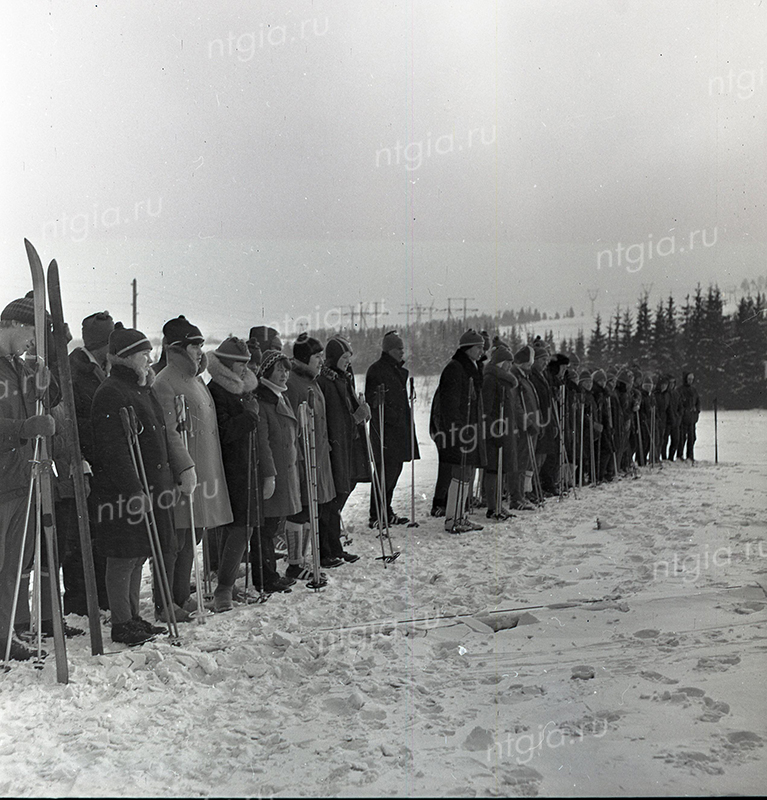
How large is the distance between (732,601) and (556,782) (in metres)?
2.54

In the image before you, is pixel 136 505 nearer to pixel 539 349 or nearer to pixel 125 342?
pixel 125 342

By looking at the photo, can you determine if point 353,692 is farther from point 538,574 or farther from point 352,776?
point 538,574

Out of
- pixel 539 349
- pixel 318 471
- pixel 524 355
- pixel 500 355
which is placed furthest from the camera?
pixel 539 349

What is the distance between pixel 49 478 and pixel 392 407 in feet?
13.7

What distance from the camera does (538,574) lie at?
5578 millimetres

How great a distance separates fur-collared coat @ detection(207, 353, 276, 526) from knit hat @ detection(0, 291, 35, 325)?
4.40 feet

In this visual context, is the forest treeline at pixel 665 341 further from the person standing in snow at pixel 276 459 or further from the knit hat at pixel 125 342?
the knit hat at pixel 125 342

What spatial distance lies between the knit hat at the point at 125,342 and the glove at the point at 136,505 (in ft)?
2.68

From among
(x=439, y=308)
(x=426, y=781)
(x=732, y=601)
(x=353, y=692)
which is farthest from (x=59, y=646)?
(x=439, y=308)

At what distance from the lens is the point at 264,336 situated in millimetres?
6152

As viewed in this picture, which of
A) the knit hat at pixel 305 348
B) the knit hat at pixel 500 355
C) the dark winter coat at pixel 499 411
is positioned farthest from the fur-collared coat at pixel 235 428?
the knit hat at pixel 500 355

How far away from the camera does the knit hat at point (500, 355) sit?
848cm

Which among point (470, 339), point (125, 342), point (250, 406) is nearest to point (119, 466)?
point (125, 342)

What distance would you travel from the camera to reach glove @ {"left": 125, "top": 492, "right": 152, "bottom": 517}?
13.4 ft
